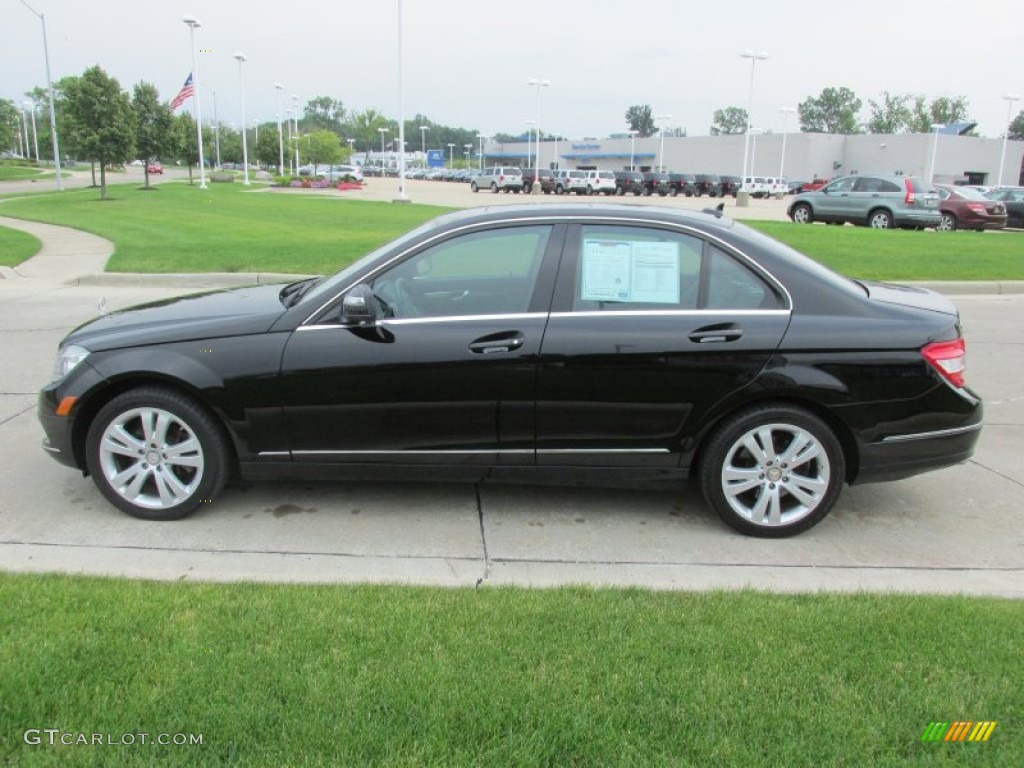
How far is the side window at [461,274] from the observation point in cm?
417

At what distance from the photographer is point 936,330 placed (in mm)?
4086

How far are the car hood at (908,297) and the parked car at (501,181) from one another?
5166 centimetres

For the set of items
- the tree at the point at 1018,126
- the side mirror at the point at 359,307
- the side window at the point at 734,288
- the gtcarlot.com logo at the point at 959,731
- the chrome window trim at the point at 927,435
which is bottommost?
the gtcarlot.com logo at the point at 959,731

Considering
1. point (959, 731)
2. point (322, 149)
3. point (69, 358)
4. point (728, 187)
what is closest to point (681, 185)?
point (728, 187)

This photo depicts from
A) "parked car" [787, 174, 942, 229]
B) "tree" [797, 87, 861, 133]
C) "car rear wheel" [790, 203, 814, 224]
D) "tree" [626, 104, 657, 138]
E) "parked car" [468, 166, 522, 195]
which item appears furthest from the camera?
"tree" [626, 104, 657, 138]

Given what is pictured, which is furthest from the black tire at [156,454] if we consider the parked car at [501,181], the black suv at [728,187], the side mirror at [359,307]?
the black suv at [728,187]

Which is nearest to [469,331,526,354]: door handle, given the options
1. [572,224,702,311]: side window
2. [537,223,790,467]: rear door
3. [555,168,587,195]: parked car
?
[537,223,790,467]: rear door

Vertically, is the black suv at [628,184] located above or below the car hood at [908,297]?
above

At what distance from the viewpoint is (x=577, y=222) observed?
166 inches

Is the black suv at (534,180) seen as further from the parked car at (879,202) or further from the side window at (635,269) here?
the side window at (635,269)

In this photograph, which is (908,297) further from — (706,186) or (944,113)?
(944,113)

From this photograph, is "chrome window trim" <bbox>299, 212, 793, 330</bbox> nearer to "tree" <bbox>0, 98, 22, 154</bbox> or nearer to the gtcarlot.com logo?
the gtcarlot.com logo

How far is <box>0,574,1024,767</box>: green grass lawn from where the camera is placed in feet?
7.98

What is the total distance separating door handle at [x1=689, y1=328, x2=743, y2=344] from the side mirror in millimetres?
1558
